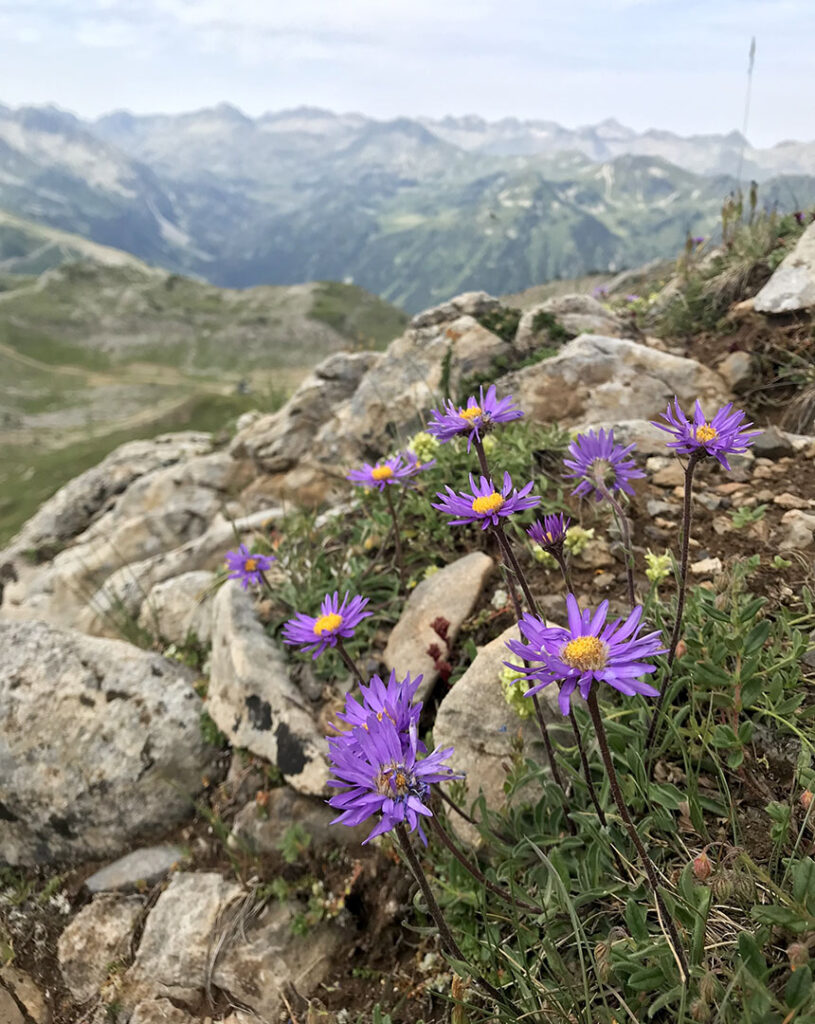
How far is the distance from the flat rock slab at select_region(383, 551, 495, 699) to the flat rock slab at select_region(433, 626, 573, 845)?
1.54ft

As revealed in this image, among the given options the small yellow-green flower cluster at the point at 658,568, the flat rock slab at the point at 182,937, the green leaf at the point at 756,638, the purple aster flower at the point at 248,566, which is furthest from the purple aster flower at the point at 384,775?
the purple aster flower at the point at 248,566

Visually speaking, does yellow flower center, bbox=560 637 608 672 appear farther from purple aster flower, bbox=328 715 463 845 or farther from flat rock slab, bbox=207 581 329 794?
flat rock slab, bbox=207 581 329 794

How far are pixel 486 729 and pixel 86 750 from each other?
3238 mm

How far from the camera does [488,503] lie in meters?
2.46

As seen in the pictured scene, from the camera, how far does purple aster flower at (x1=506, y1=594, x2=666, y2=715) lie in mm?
1788

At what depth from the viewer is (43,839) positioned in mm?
4527

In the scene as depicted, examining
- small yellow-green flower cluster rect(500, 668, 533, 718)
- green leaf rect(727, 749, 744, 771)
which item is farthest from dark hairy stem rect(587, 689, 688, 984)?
small yellow-green flower cluster rect(500, 668, 533, 718)

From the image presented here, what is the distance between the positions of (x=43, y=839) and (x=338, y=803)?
12.9ft

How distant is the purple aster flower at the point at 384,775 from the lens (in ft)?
6.15

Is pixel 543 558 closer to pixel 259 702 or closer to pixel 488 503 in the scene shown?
pixel 488 503

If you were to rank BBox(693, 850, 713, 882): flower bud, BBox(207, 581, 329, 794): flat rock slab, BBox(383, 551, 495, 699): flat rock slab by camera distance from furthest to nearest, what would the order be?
1. BBox(207, 581, 329, 794): flat rock slab
2. BBox(383, 551, 495, 699): flat rock slab
3. BBox(693, 850, 713, 882): flower bud

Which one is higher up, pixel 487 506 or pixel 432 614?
pixel 487 506

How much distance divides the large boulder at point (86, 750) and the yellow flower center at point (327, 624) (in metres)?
2.30

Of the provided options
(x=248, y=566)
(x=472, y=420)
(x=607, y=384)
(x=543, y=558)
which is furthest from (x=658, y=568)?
(x=607, y=384)
